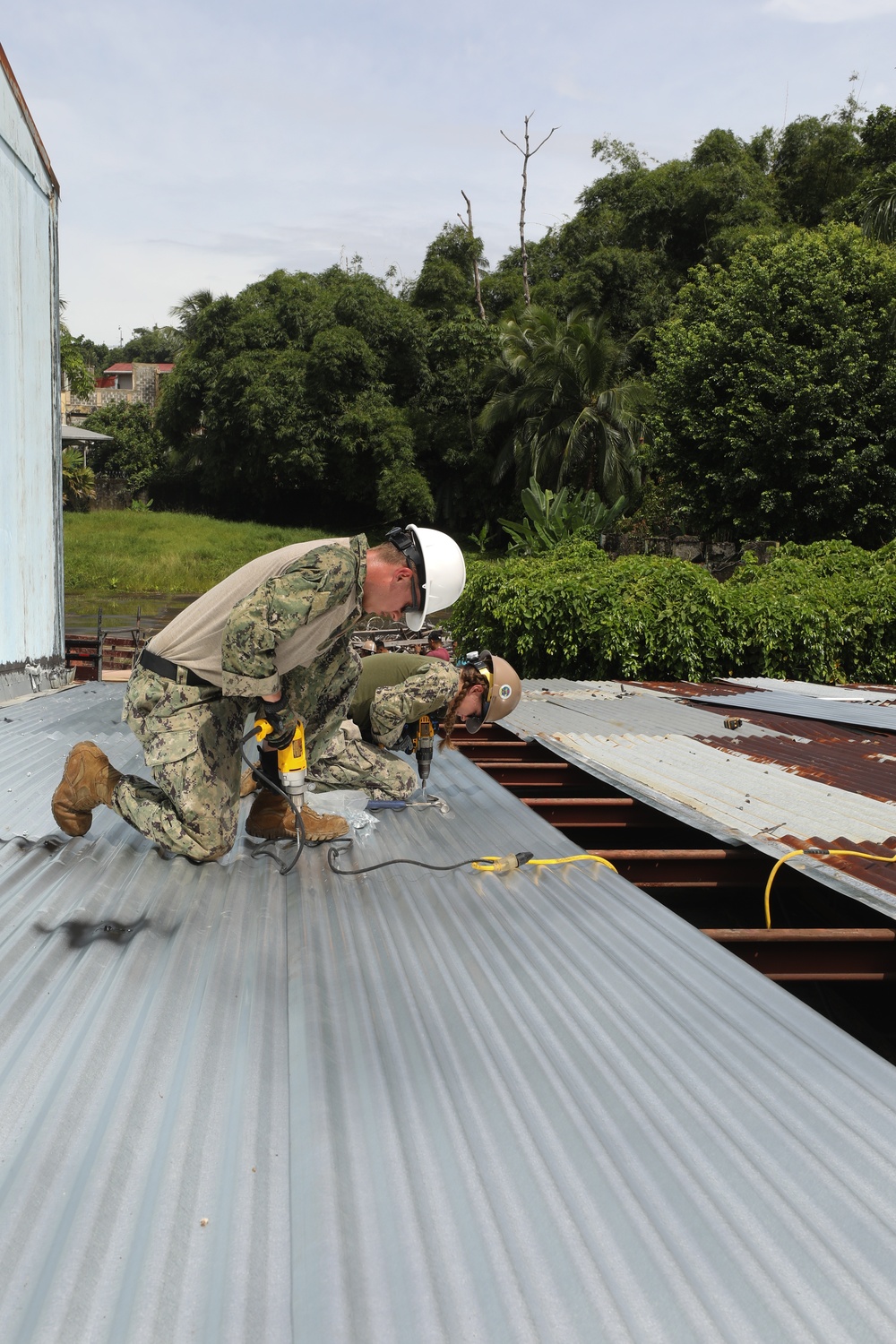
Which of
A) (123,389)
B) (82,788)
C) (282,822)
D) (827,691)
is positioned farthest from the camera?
(123,389)

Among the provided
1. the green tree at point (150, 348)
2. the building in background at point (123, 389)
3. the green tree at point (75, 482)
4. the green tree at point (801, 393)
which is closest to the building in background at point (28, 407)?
the green tree at point (801, 393)

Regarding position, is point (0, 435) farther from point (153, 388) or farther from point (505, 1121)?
point (153, 388)

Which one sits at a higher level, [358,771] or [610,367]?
[610,367]

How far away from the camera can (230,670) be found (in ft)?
10.7

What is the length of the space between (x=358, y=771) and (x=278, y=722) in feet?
3.12

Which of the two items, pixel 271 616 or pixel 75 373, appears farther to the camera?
pixel 75 373

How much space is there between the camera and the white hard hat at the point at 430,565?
3646 millimetres

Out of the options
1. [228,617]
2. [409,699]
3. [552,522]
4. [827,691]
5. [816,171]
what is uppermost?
[816,171]

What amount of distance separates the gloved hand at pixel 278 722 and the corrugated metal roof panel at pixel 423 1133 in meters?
0.71

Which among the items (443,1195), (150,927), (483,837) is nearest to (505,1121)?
(443,1195)

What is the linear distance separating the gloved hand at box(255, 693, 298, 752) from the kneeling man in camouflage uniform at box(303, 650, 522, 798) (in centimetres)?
71

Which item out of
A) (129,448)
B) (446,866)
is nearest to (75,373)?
(129,448)

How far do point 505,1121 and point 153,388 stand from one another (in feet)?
240

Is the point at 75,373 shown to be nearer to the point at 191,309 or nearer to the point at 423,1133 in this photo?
the point at 191,309
